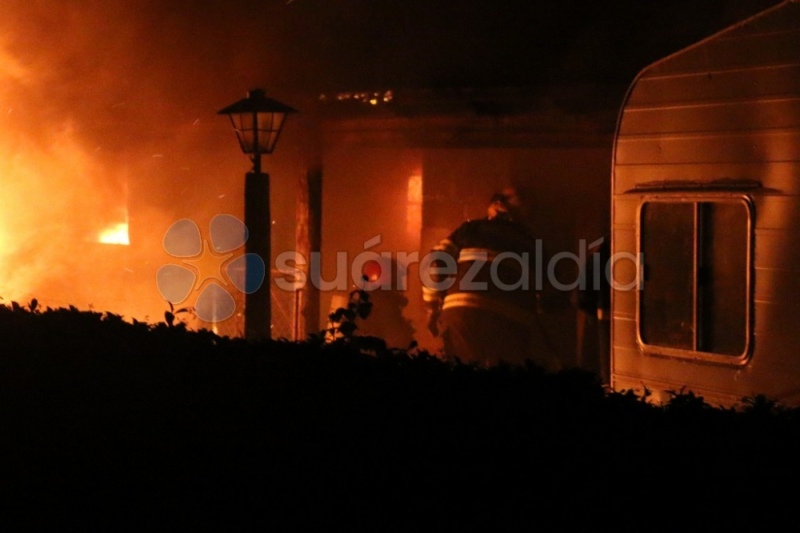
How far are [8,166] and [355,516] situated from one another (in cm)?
1495

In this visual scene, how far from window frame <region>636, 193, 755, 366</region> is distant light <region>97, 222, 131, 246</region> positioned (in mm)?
12671

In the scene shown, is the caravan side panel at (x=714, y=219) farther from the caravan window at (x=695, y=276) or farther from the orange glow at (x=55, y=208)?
the orange glow at (x=55, y=208)

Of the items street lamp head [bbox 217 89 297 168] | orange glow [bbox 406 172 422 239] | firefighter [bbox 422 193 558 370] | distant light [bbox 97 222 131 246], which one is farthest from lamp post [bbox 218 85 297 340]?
distant light [bbox 97 222 131 246]

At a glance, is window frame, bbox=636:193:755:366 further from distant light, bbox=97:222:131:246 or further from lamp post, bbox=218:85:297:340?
distant light, bbox=97:222:131:246

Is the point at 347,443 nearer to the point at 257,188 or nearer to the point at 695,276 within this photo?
the point at 695,276

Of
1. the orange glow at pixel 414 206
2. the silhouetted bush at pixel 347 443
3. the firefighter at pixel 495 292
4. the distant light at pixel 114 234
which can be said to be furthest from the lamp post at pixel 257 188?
the distant light at pixel 114 234

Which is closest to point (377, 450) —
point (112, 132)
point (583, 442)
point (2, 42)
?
point (583, 442)

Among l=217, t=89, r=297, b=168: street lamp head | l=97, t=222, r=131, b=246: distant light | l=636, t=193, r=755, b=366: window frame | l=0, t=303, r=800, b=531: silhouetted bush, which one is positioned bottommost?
l=0, t=303, r=800, b=531: silhouetted bush

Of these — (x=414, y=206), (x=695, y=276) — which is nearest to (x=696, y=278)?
(x=695, y=276)

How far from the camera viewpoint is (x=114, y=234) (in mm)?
17578

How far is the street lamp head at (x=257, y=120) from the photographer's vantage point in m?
8.50

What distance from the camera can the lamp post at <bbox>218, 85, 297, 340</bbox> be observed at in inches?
336

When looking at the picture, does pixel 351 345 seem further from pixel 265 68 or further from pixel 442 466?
pixel 265 68

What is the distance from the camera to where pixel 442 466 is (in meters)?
3.59
